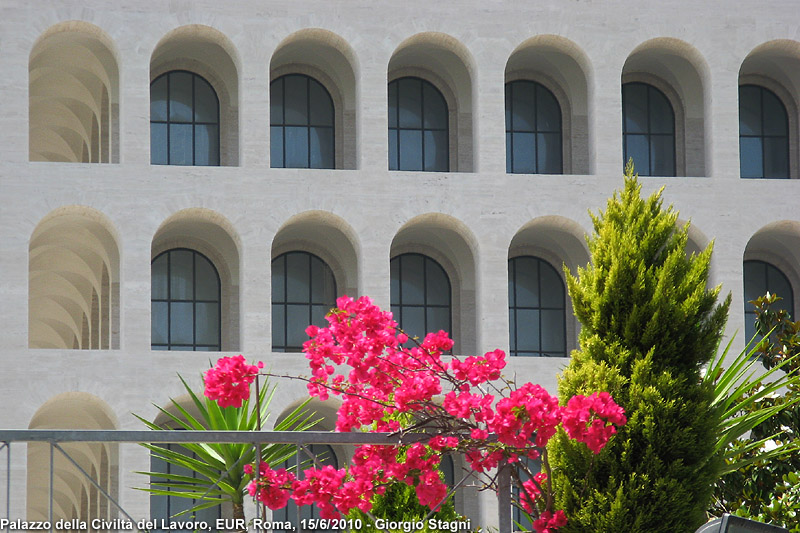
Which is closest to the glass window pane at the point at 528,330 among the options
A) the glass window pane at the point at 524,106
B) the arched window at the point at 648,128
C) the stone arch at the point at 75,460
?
the arched window at the point at 648,128

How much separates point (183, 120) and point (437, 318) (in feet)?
21.4

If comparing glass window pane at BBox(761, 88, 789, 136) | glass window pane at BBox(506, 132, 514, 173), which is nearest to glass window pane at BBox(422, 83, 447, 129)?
glass window pane at BBox(506, 132, 514, 173)

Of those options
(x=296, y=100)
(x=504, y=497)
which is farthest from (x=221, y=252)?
(x=504, y=497)

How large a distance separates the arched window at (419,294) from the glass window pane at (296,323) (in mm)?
1817

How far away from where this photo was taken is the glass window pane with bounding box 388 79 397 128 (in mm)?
28906

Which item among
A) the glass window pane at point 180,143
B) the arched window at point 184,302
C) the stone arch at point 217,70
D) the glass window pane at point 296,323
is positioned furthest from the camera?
the glass window pane at point 296,323

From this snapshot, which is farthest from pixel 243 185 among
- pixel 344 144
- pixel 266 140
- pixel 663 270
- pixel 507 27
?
pixel 663 270

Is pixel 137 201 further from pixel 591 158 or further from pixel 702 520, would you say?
pixel 702 520

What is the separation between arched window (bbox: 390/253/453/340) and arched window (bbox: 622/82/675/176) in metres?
4.66

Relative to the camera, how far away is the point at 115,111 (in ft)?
89.7

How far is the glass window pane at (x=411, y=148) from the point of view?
28828 mm

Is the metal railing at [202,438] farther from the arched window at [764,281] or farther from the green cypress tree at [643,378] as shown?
the arched window at [764,281]

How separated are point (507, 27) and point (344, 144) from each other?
4125 mm

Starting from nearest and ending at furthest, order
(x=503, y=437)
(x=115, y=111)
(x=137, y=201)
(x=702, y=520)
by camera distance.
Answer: (x=503, y=437) < (x=702, y=520) < (x=137, y=201) < (x=115, y=111)
